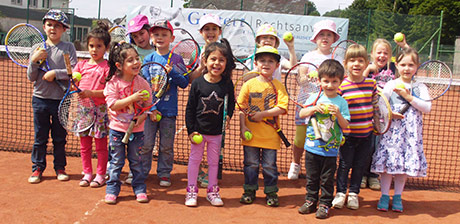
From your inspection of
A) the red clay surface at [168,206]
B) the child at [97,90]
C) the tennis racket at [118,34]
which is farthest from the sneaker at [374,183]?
the tennis racket at [118,34]

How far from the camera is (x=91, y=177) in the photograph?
4.53m

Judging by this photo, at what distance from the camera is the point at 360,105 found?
158 inches

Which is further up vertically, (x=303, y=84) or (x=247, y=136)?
(x=303, y=84)

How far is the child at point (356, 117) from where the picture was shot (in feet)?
13.1

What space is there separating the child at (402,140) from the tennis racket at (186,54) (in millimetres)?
2050

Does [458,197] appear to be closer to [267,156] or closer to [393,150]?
[393,150]

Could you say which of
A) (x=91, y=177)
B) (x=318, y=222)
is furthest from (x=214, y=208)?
(x=91, y=177)

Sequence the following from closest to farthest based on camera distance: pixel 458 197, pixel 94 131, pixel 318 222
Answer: pixel 318 222 → pixel 94 131 → pixel 458 197

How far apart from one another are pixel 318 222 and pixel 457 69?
20.7m

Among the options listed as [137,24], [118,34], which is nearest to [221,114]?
[137,24]

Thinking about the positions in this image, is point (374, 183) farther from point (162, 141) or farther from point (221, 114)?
point (162, 141)

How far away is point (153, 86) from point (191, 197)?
1203 mm

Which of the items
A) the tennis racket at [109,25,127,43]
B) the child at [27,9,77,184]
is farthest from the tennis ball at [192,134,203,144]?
the tennis racket at [109,25,127,43]

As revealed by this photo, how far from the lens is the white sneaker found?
4105 millimetres
